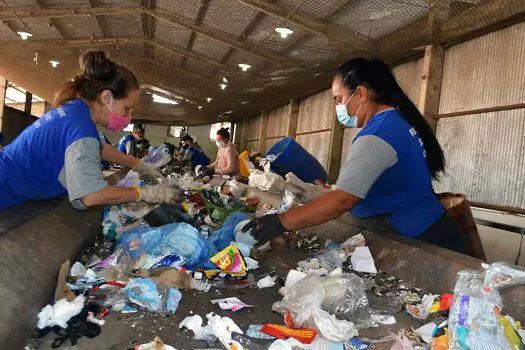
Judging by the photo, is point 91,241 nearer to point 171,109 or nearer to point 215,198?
point 215,198

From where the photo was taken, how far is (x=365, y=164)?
6.07 feet

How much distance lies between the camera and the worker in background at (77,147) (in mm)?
1785

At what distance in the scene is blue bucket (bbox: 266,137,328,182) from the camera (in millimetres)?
4594

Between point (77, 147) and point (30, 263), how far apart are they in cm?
55

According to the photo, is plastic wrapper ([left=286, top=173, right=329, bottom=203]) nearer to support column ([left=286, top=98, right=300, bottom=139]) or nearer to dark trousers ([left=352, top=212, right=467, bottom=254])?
dark trousers ([left=352, top=212, right=467, bottom=254])

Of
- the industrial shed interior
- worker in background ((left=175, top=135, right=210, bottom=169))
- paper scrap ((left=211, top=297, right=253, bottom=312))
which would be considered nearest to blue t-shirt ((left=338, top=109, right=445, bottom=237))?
paper scrap ((left=211, top=297, right=253, bottom=312))

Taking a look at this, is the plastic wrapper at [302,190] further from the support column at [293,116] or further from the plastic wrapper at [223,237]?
the support column at [293,116]

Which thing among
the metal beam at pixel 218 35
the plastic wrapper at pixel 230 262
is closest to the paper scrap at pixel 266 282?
the plastic wrapper at pixel 230 262

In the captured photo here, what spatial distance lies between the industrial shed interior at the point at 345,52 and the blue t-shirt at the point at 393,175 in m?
1.37

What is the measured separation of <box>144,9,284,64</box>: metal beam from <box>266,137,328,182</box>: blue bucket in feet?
7.06

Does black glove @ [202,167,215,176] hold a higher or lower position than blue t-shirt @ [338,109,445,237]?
lower

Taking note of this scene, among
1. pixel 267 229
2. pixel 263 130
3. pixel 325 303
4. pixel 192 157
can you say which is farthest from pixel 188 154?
pixel 325 303

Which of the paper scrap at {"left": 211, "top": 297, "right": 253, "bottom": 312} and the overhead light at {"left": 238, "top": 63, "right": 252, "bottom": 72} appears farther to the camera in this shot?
the overhead light at {"left": 238, "top": 63, "right": 252, "bottom": 72}

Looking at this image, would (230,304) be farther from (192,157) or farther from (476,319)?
(192,157)
